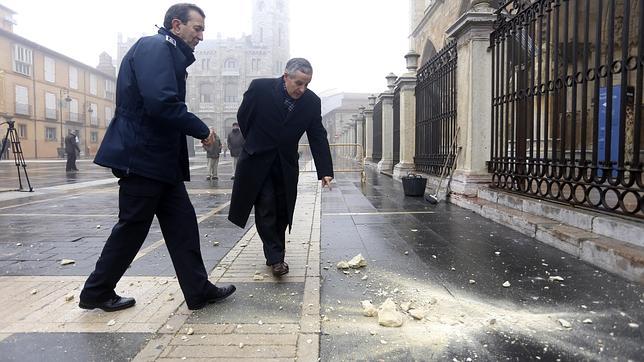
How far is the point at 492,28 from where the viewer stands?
7.29 metres

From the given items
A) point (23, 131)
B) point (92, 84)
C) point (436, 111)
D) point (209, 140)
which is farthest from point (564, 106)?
point (92, 84)

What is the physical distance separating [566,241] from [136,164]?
3.85 meters

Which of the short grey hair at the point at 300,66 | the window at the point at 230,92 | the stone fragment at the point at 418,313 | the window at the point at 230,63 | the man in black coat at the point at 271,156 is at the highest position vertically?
the window at the point at 230,63

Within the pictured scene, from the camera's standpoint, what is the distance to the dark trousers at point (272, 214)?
150 inches

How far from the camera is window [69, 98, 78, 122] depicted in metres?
50.2

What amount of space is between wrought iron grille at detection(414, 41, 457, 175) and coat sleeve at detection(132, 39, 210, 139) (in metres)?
6.69

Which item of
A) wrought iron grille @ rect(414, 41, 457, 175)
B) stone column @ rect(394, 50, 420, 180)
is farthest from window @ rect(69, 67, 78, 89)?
wrought iron grille @ rect(414, 41, 457, 175)

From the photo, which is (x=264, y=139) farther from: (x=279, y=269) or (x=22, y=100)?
(x=22, y=100)

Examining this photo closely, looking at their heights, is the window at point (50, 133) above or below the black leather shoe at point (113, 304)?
above

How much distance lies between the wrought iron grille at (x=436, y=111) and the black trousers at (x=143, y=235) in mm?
6507

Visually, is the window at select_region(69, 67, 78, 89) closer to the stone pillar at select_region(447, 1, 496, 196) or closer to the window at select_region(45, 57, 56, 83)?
the window at select_region(45, 57, 56, 83)

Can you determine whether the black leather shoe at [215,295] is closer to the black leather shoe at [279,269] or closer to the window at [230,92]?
the black leather shoe at [279,269]

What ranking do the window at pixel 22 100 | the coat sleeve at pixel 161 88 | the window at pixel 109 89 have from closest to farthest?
the coat sleeve at pixel 161 88 → the window at pixel 22 100 → the window at pixel 109 89

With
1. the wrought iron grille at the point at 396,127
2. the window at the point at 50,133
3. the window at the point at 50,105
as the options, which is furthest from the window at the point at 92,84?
the wrought iron grille at the point at 396,127
